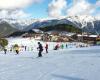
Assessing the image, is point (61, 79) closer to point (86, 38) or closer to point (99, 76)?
point (99, 76)

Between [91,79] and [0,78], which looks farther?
[0,78]

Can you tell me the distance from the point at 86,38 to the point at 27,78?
159 m

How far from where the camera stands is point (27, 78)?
14477 mm

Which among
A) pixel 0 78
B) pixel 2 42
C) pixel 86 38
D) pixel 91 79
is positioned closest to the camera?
pixel 91 79

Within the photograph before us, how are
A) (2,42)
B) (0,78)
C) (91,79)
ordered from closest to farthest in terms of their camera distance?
(91,79)
(0,78)
(2,42)

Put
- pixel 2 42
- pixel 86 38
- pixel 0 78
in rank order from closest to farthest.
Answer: pixel 0 78, pixel 2 42, pixel 86 38

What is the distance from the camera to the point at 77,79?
13.7 m

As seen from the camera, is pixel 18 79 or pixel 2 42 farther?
pixel 2 42

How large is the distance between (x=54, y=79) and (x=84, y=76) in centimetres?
164

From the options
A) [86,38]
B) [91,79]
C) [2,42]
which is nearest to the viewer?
[91,79]

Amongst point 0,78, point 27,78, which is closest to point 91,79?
point 27,78

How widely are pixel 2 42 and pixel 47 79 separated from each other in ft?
258

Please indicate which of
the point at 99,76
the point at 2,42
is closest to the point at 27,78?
the point at 99,76

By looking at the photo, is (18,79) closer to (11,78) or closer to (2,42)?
(11,78)
